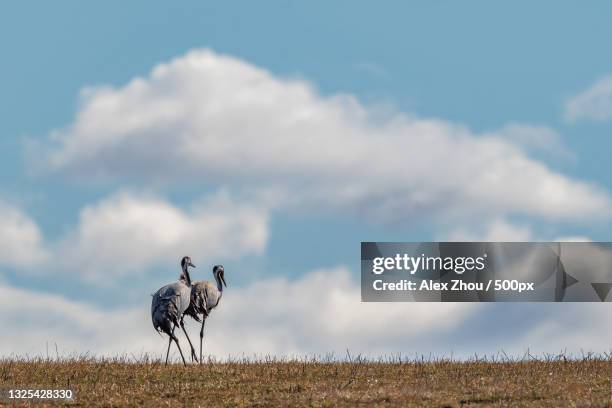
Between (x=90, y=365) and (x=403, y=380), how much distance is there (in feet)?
31.4

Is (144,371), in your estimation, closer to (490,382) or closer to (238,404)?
(238,404)

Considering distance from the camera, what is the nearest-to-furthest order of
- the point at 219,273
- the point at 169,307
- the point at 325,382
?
the point at 325,382 → the point at 169,307 → the point at 219,273

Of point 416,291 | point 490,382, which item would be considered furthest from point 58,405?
point 416,291

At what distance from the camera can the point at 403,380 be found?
25.6m

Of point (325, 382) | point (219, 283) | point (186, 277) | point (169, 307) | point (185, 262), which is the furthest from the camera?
point (219, 283)

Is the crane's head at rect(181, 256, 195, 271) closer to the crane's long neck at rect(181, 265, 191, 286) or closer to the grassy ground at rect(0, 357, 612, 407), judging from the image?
the crane's long neck at rect(181, 265, 191, 286)

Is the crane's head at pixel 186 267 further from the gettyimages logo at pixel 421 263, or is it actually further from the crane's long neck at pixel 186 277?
the gettyimages logo at pixel 421 263
